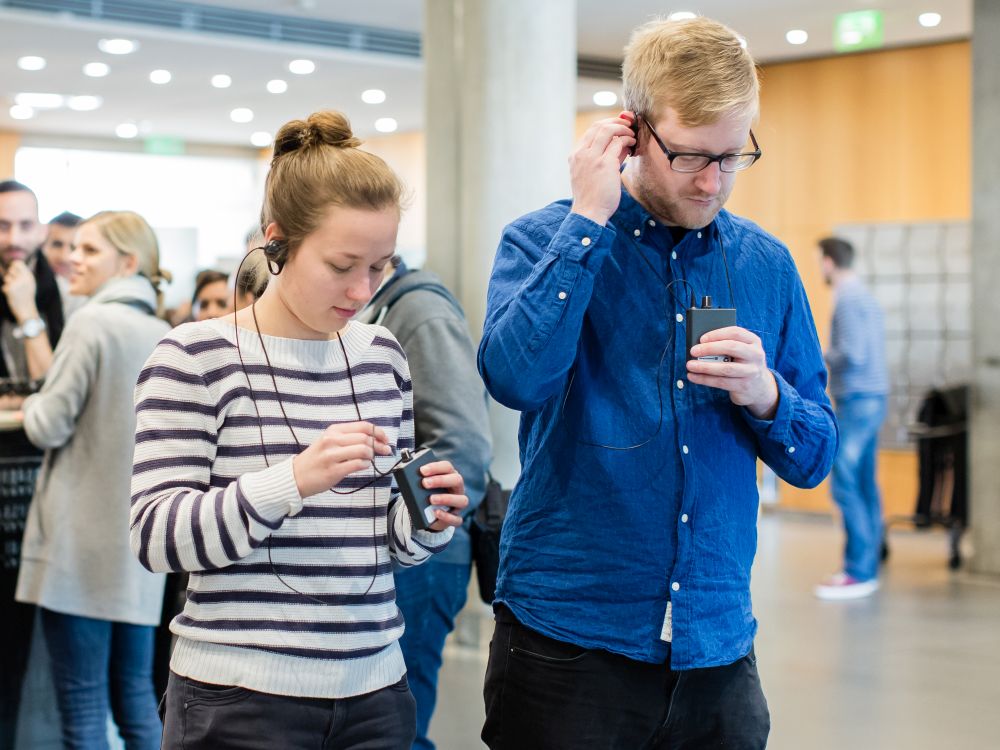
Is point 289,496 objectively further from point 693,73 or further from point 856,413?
point 856,413

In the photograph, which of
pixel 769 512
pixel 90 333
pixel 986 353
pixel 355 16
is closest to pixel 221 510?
pixel 90 333

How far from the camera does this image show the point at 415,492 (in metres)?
1.66

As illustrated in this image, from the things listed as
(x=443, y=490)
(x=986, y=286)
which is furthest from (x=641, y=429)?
(x=986, y=286)

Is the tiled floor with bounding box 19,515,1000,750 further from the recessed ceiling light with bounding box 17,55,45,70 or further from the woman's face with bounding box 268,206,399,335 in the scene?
the recessed ceiling light with bounding box 17,55,45,70

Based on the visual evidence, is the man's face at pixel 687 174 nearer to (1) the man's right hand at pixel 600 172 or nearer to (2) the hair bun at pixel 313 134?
(1) the man's right hand at pixel 600 172

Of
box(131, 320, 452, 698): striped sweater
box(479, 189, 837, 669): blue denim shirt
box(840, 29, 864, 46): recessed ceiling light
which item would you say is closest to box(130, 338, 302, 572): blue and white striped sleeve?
box(131, 320, 452, 698): striped sweater

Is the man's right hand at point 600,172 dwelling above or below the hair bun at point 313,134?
below

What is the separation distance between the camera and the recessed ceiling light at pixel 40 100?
42.9ft

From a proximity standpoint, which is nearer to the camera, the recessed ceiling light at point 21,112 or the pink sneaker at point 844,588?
the pink sneaker at point 844,588

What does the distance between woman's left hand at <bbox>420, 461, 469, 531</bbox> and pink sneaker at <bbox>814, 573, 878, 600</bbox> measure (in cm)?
557

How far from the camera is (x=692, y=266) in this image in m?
1.81

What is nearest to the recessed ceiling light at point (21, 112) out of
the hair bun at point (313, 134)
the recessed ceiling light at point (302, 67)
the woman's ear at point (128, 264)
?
the recessed ceiling light at point (302, 67)

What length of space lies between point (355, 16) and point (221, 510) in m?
8.75

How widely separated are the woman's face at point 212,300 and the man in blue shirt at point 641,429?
317 centimetres
